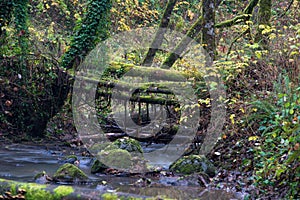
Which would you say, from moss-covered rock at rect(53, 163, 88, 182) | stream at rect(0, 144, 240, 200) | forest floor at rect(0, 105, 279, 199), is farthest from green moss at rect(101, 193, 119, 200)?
moss-covered rock at rect(53, 163, 88, 182)

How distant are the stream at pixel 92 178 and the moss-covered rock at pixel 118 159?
36 cm

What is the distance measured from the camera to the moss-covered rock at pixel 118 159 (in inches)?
330

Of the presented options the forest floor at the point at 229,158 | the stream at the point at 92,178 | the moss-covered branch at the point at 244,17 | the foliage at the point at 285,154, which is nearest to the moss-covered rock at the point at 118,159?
the stream at the point at 92,178

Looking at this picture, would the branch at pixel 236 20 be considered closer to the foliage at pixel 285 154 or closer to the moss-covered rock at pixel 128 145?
the moss-covered rock at pixel 128 145

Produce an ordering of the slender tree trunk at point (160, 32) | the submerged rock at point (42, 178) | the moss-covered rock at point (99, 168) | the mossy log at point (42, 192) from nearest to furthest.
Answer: the mossy log at point (42, 192) → the submerged rock at point (42, 178) → the moss-covered rock at point (99, 168) → the slender tree trunk at point (160, 32)

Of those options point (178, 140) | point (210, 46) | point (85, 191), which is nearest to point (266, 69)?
point (210, 46)

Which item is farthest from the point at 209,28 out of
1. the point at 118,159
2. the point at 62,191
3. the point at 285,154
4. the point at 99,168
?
the point at 62,191

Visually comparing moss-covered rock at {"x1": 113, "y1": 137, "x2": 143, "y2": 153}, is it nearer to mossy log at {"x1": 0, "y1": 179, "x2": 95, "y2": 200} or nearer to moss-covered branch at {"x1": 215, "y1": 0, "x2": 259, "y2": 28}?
mossy log at {"x1": 0, "y1": 179, "x2": 95, "y2": 200}

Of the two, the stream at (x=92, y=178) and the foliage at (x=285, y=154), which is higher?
the foliage at (x=285, y=154)

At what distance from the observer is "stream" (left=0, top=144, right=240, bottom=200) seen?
265 inches

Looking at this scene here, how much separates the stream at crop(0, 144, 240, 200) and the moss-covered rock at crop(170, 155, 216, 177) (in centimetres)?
40

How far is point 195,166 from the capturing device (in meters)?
8.05

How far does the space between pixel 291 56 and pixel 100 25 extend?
6453 millimetres

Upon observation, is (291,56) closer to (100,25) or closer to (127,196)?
(127,196)
